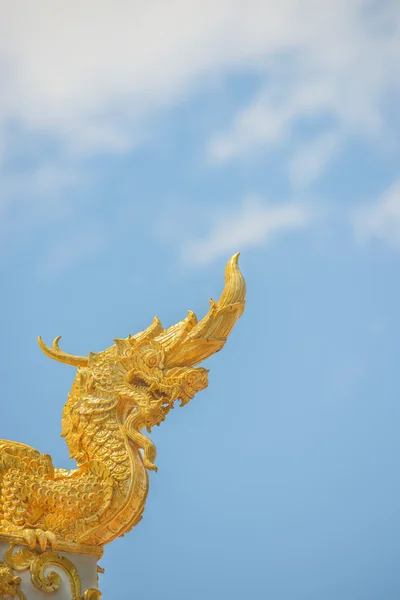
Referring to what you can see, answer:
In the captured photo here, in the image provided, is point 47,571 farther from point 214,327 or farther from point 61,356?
point 214,327

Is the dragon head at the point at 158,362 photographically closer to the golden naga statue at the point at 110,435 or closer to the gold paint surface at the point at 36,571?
the golden naga statue at the point at 110,435

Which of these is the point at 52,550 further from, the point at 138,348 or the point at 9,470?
the point at 138,348

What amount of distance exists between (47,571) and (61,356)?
0.84 metres

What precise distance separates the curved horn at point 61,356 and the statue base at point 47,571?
0.71 metres

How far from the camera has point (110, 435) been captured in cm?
391

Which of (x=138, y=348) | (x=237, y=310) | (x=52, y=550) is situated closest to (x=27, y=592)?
(x=52, y=550)

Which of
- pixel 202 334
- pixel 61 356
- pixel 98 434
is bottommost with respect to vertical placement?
pixel 98 434

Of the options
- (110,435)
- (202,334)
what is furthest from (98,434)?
(202,334)

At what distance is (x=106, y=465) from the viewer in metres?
3.85

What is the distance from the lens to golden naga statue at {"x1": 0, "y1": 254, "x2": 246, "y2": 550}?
3.72 metres

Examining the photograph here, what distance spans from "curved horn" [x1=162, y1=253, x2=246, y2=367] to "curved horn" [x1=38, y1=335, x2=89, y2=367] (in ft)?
1.08

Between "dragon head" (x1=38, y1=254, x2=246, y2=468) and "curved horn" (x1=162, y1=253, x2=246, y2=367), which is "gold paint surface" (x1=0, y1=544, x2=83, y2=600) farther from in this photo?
"curved horn" (x1=162, y1=253, x2=246, y2=367)

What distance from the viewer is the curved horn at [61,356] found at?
405cm

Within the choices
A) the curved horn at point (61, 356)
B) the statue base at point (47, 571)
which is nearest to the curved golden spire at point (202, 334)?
the curved horn at point (61, 356)
